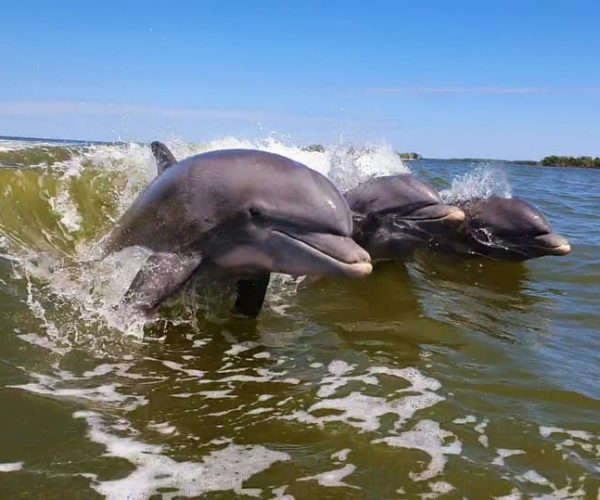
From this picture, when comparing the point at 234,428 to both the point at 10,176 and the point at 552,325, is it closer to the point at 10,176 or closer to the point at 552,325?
the point at 552,325

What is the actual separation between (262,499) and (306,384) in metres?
1.94

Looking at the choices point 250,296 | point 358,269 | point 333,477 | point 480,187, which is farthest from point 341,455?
point 480,187

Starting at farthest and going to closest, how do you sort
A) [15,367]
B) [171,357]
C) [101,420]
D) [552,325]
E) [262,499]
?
[552,325], [171,357], [15,367], [101,420], [262,499]

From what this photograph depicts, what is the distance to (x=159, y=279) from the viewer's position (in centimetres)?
684

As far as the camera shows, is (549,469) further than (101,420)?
No

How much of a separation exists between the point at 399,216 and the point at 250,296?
3324 mm

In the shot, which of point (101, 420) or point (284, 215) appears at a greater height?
point (284, 215)

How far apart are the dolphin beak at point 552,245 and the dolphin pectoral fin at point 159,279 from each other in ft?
20.2

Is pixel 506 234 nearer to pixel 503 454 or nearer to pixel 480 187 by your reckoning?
pixel 480 187

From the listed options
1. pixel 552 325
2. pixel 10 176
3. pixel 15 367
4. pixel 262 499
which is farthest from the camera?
pixel 10 176

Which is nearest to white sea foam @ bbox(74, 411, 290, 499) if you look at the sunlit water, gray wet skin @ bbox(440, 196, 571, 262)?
the sunlit water

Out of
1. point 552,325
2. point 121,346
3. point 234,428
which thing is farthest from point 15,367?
point 552,325

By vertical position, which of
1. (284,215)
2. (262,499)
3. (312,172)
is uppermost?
(312,172)

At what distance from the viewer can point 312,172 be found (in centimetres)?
664
